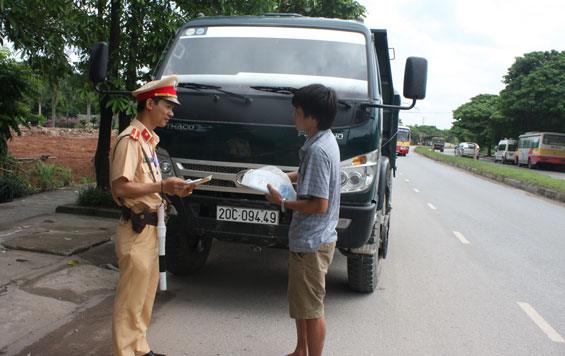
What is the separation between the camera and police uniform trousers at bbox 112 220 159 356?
9.64 ft

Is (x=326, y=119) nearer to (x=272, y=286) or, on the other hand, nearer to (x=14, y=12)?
(x=272, y=286)

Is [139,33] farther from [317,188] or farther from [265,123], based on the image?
[317,188]

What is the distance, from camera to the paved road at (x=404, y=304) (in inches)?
151

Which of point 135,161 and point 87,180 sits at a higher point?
point 135,161

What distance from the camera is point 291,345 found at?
146 inches

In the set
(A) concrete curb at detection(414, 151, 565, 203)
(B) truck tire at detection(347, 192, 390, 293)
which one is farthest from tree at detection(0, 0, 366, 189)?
(A) concrete curb at detection(414, 151, 565, 203)

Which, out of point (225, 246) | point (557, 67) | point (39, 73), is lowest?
point (225, 246)

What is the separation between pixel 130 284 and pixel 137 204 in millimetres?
472

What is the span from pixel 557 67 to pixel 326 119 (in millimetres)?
40369

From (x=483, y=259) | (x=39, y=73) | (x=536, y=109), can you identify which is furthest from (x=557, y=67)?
(x=39, y=73)

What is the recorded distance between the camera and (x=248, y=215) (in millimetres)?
4211

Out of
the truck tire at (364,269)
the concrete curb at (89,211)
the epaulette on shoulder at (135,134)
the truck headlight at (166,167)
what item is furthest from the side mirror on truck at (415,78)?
the concrete curb at (89,211)

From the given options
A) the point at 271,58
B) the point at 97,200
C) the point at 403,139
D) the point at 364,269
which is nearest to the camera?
the point at 271,58

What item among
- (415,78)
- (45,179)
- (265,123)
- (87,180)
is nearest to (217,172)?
(265,123)
